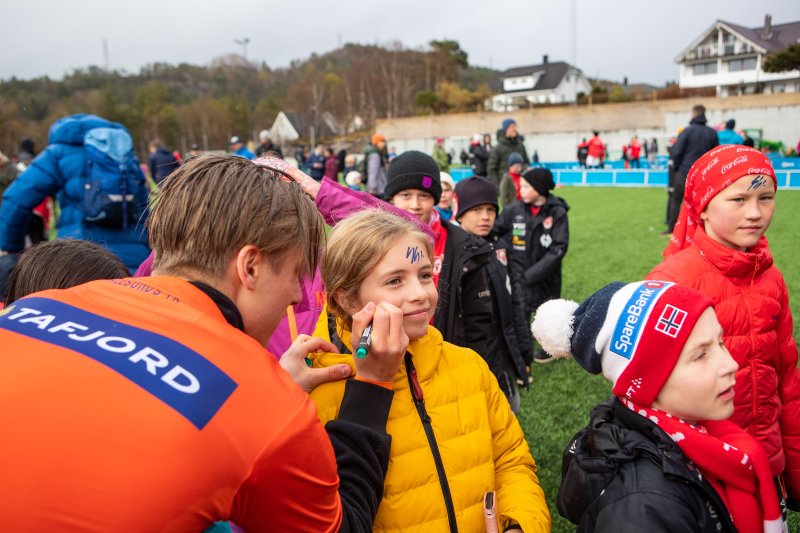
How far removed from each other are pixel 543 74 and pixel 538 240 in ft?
288

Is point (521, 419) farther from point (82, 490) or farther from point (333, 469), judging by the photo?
point (82, 490)

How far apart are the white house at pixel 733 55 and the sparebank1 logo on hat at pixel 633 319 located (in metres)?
71.0

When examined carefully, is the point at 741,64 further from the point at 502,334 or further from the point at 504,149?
the point at 502,334

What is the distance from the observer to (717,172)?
8.50 feet

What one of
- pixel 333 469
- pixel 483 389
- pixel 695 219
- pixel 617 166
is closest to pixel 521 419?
pixel 695 219

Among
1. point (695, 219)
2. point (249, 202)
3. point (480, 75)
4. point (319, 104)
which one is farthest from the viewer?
point (480, 75)

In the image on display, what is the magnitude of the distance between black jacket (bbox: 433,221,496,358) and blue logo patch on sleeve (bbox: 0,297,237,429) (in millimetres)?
2127

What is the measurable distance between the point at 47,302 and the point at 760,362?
255 centimetres

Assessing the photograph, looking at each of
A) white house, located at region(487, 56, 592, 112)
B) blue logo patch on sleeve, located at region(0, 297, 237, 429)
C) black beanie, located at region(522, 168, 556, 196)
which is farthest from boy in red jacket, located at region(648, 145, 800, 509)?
white house, located at region(487, 56, 592, 112)

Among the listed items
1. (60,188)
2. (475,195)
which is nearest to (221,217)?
(475,195)

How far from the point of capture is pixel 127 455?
0.85m

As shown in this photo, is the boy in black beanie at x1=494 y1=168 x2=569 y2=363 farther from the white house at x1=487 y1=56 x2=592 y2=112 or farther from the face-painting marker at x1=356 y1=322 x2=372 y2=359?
the white house at x1=487 y1=56 x2=592 y2=112

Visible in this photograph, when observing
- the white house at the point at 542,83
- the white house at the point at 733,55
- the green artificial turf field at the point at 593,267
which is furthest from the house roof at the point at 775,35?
the green artificial turf field at the point at 593,267

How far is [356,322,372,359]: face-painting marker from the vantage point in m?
Answer: 1.49
